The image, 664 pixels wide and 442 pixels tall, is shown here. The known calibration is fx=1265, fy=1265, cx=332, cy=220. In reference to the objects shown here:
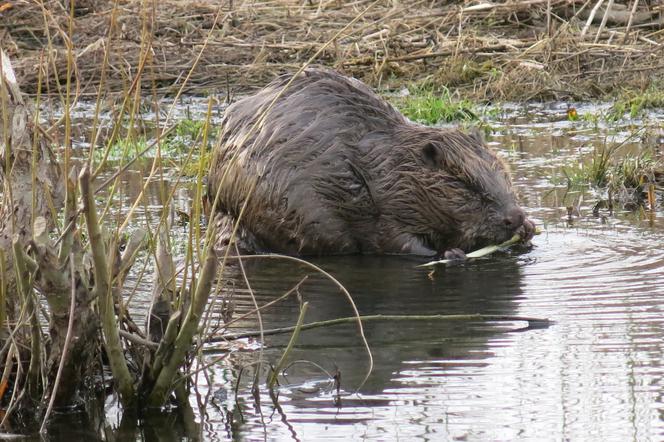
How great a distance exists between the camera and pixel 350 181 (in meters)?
5.56

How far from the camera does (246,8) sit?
11414mm

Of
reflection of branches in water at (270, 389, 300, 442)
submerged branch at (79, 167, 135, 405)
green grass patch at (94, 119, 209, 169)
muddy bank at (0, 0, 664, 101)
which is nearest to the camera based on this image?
submerged branch at (79, 167, 135, 405)

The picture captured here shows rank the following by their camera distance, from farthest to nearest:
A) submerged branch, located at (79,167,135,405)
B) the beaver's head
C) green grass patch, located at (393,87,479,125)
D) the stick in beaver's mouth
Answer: green grass patch, located at (393,87,479,125)
the beaver's head
the stick in beaver's mouth
submerged branch, located at (79,167,135,405)

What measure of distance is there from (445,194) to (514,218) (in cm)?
34

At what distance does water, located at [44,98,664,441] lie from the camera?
10.3 feet

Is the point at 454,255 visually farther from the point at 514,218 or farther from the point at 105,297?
the point at 105,297

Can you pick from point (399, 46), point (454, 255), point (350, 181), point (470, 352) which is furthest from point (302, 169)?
point (399, 46)

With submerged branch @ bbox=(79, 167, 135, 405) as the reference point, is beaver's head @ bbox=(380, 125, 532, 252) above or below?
below

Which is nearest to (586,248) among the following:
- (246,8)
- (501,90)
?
(501,90)

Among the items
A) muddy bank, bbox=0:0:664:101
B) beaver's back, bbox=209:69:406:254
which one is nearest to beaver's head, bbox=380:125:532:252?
beaver's back, bbox=209:69:406:254

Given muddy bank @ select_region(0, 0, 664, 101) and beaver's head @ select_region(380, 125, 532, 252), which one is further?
muddy bank @ select_region(0, 0, 664, 101)

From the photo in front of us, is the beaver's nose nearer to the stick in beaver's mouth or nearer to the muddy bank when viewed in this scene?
the stick in beaver's mouth

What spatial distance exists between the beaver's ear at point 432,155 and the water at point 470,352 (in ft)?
1.52

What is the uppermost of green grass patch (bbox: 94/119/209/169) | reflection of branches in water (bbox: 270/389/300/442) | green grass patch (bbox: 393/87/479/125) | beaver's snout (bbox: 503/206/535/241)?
reflection of branches in water (bbox: 270/389/300/442)
